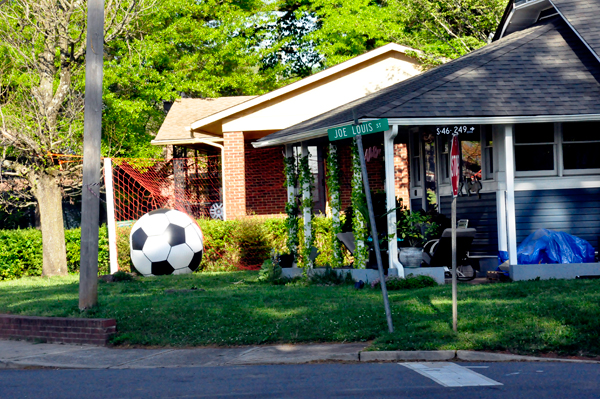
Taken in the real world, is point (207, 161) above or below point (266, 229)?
above

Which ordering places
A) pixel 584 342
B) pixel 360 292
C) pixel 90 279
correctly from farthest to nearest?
1. pixel 360 292
2. pixel 90 279
3. pixel 584 342

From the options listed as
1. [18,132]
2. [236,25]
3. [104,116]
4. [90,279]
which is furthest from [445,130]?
[236,25]

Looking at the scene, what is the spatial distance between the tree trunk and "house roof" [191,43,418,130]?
4.52 metres

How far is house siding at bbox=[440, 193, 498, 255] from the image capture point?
1462cm

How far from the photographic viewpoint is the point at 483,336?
8.62 metres

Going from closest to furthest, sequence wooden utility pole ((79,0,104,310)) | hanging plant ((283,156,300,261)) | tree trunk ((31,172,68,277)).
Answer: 1. wooden utility pole ((79,0,104,310))
2. hanging plant ((283,156,300,261))
3. tree trunk ((31,172,68,277))

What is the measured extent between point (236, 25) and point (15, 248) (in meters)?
14.0

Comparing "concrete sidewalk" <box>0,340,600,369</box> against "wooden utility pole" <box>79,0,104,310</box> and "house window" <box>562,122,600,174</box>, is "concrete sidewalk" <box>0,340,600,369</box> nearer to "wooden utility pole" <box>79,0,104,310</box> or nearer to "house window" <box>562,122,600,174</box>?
"wooden utility pole" <box>79,0,104,310</box>

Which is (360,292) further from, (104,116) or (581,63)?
(104,116)

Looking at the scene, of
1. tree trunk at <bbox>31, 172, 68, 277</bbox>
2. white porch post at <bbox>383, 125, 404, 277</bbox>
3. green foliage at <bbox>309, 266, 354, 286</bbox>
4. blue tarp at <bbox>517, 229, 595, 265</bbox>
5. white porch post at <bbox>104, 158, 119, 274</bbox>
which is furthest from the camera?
tree trunk at <bbox>31, 172, 68, 277</bbox>

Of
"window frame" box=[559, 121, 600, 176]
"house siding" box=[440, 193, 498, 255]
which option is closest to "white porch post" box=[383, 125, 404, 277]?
"house siding" box=[440, 193, 498, 255]

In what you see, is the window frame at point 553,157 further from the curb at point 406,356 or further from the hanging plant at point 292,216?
the curb at point 406,356

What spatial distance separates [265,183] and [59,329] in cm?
1301

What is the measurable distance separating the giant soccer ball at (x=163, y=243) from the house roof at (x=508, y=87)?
3.23 m
